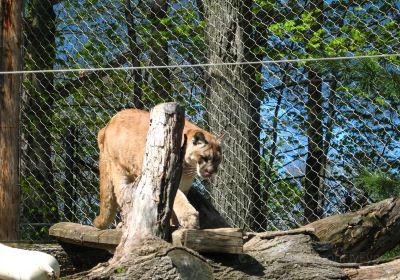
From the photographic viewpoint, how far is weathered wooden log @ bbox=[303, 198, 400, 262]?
4086 millimetres

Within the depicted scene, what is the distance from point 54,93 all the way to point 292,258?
5530mm

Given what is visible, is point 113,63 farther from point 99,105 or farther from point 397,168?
point 397,168

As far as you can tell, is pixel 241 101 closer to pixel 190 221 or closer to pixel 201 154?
pixel 201 154

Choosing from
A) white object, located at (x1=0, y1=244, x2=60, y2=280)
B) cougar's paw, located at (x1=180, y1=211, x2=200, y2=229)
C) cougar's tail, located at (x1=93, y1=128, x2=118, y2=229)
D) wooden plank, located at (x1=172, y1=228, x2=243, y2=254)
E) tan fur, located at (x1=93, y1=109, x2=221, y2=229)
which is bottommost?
white object, located at (x1=0, y1=244, x2=60, y2=280)

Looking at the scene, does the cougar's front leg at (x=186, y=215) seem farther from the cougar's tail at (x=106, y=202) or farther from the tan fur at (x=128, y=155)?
the cougar's tail at (x=106, y=202)

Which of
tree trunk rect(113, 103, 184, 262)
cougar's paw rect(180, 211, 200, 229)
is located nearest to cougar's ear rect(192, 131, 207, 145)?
cougar's paw rect(180, 211, 200, 229)

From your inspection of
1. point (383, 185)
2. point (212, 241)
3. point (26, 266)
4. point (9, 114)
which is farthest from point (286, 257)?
point (9, 114)

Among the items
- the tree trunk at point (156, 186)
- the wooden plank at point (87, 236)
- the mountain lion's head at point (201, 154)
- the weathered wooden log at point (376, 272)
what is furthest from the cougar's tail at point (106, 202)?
the weathered wooden log at point (376, 272)

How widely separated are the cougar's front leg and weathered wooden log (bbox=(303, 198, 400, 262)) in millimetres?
614

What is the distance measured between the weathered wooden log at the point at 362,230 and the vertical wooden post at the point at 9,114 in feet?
7.09

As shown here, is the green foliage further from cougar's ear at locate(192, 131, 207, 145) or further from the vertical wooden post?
the vertical wooden post

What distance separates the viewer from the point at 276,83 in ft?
27.6

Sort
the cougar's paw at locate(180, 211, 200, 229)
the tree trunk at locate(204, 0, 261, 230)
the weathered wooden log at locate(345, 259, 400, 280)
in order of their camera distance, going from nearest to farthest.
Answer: the weathered wooden log at locate(345, 259, 400, 280)
the cougar's paw at locate(180, 211, 200, 229)
the tree trunk at locate(204, 0, 261, 230)

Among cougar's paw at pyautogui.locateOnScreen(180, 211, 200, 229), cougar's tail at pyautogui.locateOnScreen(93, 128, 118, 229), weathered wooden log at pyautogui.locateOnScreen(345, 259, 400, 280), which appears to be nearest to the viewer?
weathered wooden log at pyautogui.locateOnScreen(345, 259, 400, 280)
